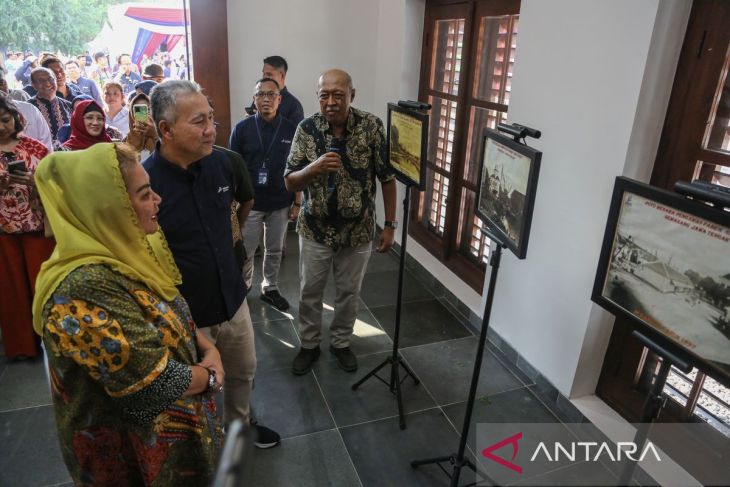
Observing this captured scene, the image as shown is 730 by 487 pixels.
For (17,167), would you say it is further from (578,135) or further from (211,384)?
(578,135)

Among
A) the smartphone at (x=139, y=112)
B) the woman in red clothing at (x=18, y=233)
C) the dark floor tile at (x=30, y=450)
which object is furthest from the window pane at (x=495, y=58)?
the dark floor tile at (x=30, y=450)

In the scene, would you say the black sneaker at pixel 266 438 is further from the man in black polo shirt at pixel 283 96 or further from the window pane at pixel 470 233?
the man in black polo shirt at pixel 283 96

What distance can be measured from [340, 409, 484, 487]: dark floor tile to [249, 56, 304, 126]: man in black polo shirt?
7.22 feet

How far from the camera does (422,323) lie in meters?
3.40

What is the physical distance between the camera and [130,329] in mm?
1131

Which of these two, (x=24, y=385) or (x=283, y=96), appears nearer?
(x=24, y=385)

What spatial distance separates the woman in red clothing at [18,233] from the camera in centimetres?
247

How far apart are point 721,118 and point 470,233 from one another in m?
2.05

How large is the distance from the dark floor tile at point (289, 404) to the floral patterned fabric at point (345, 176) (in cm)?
81

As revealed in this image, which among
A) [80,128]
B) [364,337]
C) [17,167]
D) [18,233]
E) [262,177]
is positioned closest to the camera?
[17,167]

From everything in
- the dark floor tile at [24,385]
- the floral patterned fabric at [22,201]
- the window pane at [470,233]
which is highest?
the floral patterned fabric at [22,201]

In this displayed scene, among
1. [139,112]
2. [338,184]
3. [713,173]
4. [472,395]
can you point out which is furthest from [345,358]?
[139,112]

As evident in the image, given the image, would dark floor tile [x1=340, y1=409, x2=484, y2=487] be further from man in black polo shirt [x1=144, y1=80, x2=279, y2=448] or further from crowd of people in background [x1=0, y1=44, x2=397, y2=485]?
man in black polo shirt [x1=144, y1=80, x2=279, y2=448]

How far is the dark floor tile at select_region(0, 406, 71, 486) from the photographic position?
206cm
